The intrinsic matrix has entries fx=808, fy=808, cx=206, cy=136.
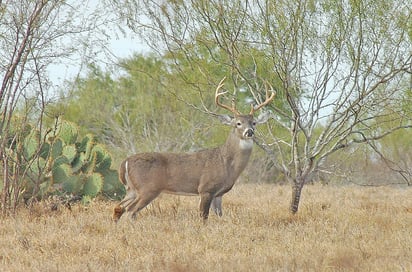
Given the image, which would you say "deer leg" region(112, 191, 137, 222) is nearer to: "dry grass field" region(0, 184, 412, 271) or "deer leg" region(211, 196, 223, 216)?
"dry grass field" region(0, 184, 412, 271)

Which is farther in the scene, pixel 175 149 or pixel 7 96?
pixel 175 149

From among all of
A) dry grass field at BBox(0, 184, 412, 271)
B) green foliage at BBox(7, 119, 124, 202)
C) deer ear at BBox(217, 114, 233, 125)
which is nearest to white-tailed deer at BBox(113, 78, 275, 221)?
deer ear at BBox(217, 114, 233, 125)

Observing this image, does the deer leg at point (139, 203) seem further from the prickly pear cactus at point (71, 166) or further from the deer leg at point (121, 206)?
the prickly pear cactus at point (71, 166)

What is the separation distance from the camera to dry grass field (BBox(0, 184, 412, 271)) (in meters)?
8.04

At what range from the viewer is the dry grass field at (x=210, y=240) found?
8039 mm

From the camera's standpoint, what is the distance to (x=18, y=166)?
41.6ft

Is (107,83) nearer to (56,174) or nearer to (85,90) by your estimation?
(85,90)

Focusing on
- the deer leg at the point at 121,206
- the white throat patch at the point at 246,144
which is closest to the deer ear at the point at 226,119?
the white throat patch at the point at 246,144

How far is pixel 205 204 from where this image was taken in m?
11.8

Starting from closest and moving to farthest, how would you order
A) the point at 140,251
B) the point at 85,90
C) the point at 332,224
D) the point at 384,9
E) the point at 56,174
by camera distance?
the point at 140,251 < the point at 332,224 < the point at 384,9 < the point at 56,174 < the point at 85,90

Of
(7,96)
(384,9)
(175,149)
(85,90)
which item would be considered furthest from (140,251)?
(85,90)

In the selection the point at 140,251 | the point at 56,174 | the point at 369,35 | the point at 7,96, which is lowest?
the point at 140,251

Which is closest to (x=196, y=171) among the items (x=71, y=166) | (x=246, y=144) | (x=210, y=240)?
(x=246, y=144)

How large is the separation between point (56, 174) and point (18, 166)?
5.70ft
